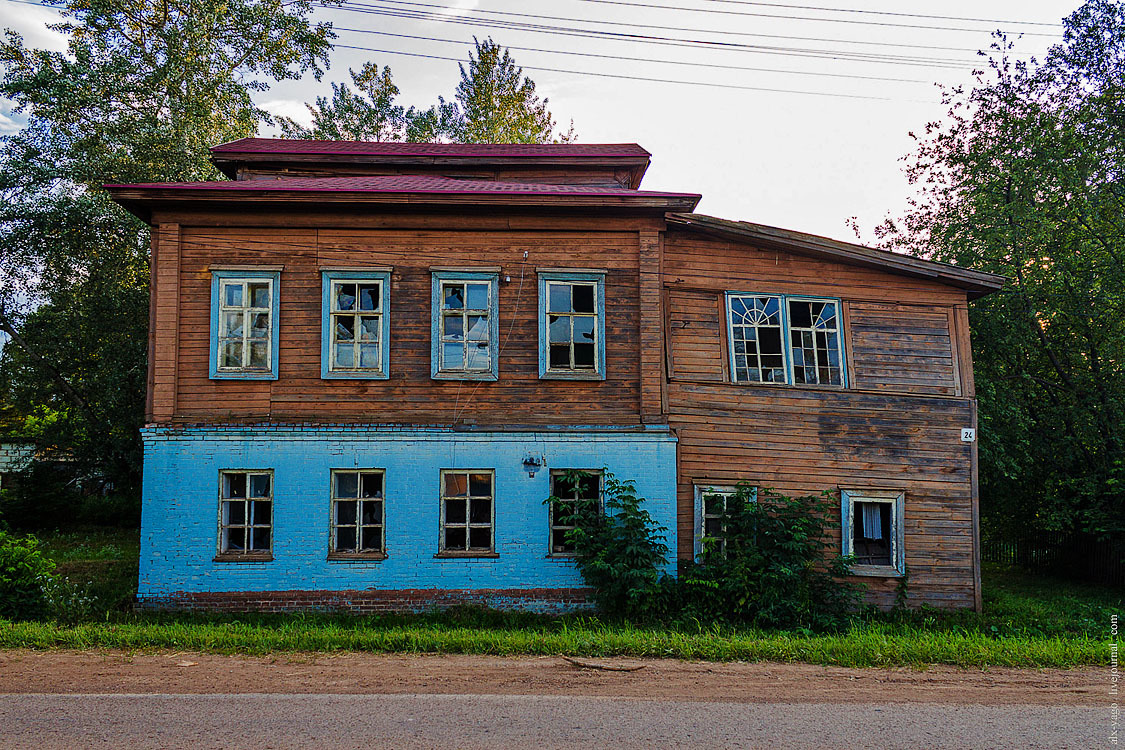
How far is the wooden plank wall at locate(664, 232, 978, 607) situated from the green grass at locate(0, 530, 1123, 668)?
6.27ft

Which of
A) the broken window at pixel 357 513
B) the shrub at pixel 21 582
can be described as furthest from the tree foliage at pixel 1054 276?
the shrub at pixel 21 582

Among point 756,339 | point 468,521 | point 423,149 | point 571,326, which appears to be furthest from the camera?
point 423,149

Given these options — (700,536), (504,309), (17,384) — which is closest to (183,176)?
(17,384)

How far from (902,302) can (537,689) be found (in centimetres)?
964

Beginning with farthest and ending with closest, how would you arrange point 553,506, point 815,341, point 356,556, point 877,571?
1. point 815,341
2. point 877,571
3. point 553,506
4. point 356,556

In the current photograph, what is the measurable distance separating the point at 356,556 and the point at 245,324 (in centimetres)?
407

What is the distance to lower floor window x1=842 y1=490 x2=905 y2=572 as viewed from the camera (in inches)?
491

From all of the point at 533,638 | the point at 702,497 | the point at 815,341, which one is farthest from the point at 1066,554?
the point at 533,638

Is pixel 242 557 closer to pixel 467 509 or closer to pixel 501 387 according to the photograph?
pixel 467 509

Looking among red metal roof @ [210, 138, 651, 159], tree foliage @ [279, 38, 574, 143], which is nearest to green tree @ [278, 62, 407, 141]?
tree foliage @ [279, 38, 574, 143]

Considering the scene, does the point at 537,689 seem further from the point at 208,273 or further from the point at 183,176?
the point at 183,176

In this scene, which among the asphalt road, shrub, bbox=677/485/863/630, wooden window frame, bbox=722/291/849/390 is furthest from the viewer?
wooden window frame, bbox=722/291/849/390

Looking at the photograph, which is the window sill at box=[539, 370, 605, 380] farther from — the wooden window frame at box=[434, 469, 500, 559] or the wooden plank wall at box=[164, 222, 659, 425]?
the wooden window frame at box=[434, 469, 500, 559]

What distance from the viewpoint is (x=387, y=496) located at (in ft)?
37.8
